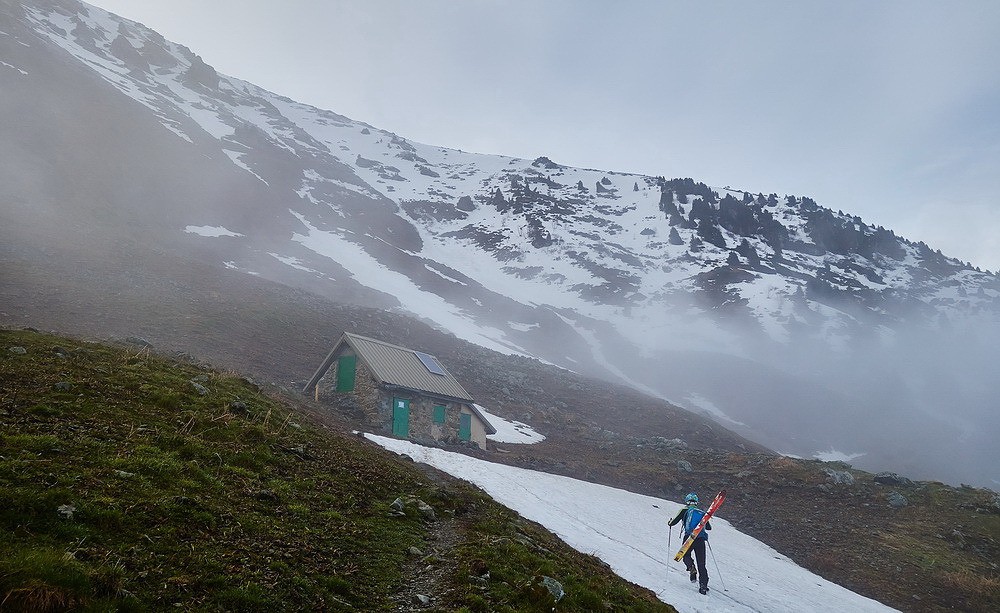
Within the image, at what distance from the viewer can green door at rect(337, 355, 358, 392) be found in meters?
31.6

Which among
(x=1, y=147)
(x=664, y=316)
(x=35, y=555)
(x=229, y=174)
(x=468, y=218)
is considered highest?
(x=468, y=218)

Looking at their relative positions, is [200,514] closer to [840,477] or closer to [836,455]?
[840,477]

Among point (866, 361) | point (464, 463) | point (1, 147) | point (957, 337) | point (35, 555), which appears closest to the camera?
point (35, 555)

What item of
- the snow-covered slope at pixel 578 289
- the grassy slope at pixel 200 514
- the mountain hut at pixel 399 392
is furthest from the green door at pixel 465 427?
the snow-covered slope at pixel 578 289

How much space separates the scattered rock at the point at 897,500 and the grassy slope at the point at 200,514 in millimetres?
23488

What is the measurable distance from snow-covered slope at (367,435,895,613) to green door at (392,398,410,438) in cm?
516

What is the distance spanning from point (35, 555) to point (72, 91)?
115561 millimetres

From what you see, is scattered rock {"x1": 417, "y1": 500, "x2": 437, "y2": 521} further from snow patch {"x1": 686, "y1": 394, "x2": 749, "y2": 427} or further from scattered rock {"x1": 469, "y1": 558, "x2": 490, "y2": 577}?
snow patch {"x1": 686, "y1": 394, "x2": 749, "y2": 427}

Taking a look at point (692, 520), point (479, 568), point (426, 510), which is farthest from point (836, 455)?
point (479, 568)

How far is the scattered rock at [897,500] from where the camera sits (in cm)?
2777

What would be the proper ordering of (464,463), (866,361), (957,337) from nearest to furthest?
(464,463) → (866,361) → (957,337)

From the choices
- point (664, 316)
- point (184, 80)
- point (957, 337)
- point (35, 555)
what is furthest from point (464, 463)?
point (957, 337)

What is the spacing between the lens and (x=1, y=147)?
206 feet

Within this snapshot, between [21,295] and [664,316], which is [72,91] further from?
[664,316]
